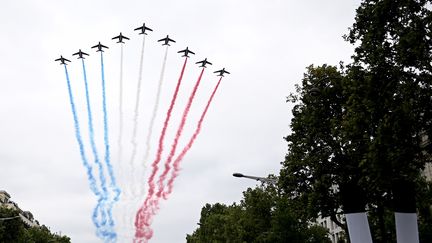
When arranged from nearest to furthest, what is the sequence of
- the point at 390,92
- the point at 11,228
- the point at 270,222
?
the point at 390,92 → the point at 270,222 → the point at 11,228

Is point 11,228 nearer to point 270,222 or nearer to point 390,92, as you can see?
point 270,222

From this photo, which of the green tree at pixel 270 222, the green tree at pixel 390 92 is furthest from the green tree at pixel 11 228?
the green tree at pixel 390 92

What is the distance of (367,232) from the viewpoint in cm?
3259

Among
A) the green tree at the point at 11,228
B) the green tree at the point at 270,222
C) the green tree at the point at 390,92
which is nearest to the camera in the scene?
the green tree at the point at 390,92

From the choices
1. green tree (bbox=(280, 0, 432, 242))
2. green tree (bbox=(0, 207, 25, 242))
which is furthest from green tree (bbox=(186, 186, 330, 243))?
green tree (bbox=(0, 207, 25, 242))

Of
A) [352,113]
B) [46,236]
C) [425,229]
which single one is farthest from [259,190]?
[46,236]

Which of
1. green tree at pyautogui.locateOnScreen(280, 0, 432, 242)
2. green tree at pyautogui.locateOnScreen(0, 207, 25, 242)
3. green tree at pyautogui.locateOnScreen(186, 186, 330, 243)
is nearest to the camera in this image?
green tree at pyautogui.locateOnScreen(280, 0, 432, 242)

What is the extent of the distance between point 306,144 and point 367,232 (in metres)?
9.87

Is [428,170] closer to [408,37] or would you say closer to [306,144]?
[306,144]

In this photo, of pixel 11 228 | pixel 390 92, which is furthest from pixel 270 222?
pixel 11 228

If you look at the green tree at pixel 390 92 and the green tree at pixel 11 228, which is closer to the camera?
the green tree at pixel 390 92

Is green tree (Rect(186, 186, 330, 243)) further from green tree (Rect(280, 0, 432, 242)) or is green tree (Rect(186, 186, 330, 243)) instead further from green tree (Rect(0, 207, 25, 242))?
green tree (Rect(0, 207, 25, 242))

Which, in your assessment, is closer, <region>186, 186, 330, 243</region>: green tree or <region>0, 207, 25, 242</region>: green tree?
→ <region>186, 186, 330, 243</region>: green tree

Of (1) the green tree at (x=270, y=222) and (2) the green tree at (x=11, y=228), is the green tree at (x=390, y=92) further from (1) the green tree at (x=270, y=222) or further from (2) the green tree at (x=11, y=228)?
(2) the green tree at (x=11, y=228)
